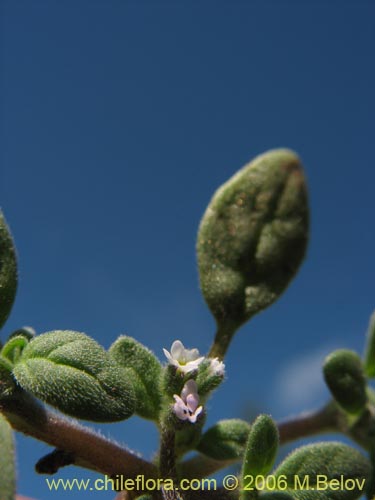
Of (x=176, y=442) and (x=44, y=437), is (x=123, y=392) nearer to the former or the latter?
(x=44, y=437)

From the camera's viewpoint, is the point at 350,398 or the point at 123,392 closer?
the point at 123,392

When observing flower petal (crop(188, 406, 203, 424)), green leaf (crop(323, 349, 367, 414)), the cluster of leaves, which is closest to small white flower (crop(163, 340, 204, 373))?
the cluster of leaves

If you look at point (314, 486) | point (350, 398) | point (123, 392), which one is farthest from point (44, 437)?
point (350, 398)

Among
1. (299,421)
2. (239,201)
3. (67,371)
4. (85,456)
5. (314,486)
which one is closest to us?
(67,371)

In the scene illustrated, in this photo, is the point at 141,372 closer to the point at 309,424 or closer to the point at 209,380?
the point at 209,380

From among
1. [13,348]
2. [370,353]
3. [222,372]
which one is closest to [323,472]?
[222,372]

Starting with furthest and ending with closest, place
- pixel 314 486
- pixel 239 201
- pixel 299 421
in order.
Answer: pixel 299 421
pixel 239 201
pixel 314 486
